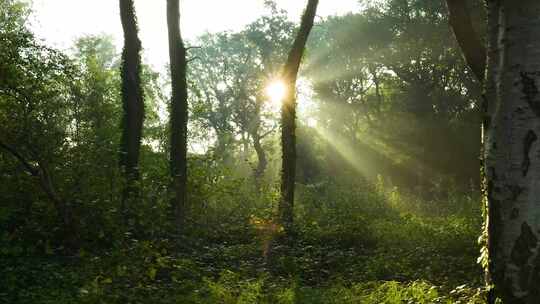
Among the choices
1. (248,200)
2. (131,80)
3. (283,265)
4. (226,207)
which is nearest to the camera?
(283,265)

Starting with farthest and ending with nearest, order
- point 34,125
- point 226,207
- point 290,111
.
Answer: point 226,207 → point 290,111 → point 34,125

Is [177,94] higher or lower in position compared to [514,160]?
higher

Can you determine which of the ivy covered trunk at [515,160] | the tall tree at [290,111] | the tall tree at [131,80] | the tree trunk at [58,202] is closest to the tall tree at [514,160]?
the ivy covered trunk at [515,160]

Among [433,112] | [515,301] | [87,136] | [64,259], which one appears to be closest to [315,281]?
[64,259]

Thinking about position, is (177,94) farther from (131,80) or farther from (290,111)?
(290,111)

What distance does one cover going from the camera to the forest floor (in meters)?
6.17

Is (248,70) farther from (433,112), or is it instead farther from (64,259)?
(64,259)

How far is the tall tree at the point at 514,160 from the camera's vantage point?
3.80 meters

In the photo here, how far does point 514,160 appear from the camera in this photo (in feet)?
12.7

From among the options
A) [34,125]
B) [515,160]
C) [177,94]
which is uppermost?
[177,94]

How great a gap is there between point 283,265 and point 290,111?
22.9 ft

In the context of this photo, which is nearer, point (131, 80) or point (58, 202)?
point (58, 202)

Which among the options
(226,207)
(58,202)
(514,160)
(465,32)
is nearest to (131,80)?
(226,207)

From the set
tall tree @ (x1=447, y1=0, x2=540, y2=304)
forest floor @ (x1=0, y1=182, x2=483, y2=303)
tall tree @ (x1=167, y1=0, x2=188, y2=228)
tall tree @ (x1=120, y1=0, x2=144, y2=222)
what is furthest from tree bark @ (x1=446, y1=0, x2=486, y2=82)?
tall tree @ (x1=167, y1=0, x2=188, y2=228)
